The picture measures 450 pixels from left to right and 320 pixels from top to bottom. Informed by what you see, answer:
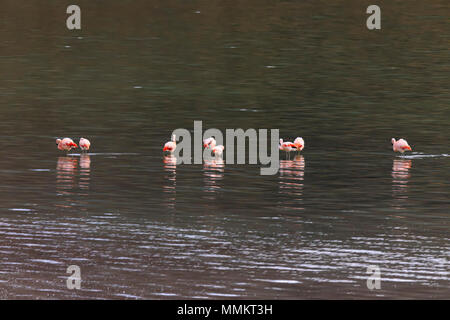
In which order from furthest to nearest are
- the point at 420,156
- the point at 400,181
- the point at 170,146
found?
1. the point at 420,156
2. the point at 170,146
3. the point at 400,181

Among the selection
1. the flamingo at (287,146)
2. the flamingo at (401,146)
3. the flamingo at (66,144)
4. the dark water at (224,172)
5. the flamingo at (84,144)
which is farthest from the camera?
the flamingo at (401,146)

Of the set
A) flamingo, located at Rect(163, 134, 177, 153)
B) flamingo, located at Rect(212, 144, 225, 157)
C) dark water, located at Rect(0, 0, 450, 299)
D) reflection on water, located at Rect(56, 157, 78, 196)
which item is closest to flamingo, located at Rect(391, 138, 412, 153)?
dark water, located at Rect(0, 0, 450, 299)

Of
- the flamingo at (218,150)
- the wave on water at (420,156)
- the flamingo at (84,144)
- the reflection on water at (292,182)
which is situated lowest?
the reflection on water at (292,182)

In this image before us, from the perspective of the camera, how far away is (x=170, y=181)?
26.2 meters

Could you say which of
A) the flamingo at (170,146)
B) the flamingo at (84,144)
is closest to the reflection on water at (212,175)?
the flamingo at (170,146)

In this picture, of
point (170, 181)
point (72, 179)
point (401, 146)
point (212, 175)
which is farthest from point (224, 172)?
point (401, 146)

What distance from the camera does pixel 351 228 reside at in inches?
834

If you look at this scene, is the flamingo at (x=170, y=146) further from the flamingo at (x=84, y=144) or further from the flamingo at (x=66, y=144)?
the flamingo at (x=66, y=144)

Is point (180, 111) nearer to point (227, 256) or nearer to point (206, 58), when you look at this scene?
point (206, 58)

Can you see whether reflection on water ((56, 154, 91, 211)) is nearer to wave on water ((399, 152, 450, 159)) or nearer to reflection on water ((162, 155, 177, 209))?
reflection on water ((162, 155, 177, 209))

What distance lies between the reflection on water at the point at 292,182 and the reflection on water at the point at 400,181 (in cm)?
207

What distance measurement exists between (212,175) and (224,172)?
1.86 feet

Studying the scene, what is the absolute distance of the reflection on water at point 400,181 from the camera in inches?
947

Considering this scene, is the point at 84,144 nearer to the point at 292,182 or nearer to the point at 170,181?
the point at 170,181
